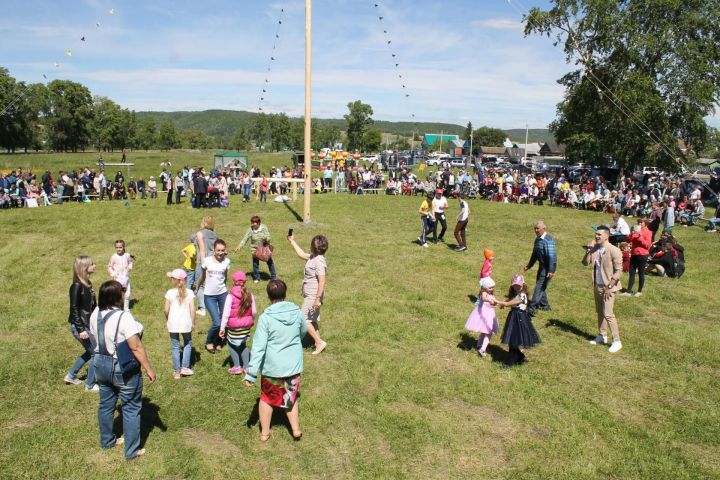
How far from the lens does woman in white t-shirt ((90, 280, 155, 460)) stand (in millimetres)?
4812

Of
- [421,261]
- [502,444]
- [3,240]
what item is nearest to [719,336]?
[502,444]

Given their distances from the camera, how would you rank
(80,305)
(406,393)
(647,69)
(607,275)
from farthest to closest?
(647,69) → (607,275) → (406,393) → (80,305)

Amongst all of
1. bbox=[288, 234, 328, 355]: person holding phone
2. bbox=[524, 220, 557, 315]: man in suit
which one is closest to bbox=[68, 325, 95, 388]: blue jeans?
bbox=[288, 234, 328, 355]: person holding phone

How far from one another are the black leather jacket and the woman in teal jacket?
101 inches

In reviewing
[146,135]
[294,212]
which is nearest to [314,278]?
[294,212]

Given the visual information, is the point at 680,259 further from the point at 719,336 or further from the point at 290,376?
the point at 290,376

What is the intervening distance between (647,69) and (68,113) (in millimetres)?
94474

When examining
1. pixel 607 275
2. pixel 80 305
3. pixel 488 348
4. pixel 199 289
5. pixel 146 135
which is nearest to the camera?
pixel 80 305

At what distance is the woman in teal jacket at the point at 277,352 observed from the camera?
16.8 feet

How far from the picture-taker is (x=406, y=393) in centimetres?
669

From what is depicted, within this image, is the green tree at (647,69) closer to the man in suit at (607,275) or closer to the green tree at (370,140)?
the man in suit at (607,275)

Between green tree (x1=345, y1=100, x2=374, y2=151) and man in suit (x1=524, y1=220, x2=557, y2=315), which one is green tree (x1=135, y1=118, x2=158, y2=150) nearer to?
green tree (x1=345, y1=100, x2=374, y2=151)

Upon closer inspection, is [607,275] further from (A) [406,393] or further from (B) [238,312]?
(B) [238,312]

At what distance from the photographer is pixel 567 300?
10.8 m
